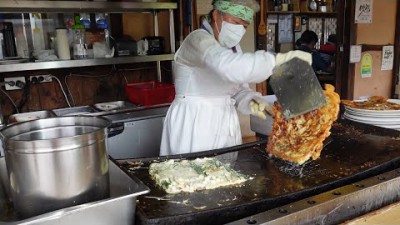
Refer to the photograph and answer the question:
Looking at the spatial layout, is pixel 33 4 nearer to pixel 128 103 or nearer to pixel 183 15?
pixel 128 103

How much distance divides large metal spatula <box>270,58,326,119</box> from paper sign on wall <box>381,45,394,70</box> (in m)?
3.79

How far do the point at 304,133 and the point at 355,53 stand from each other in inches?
122

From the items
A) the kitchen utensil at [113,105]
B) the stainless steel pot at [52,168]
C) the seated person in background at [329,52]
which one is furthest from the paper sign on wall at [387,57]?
the stainless steel pot at [52,168]

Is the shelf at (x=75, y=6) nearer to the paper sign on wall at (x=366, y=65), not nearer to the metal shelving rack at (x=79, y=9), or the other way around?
the metal shelving rack at (x=79, y=9)

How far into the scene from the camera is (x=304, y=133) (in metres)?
1.73

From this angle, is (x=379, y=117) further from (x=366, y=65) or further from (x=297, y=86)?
(x=366, y=65)

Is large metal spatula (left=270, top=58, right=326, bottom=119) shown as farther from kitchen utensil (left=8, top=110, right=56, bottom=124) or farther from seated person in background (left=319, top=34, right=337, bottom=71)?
seated person in background (left=319, top=34, right=337, bottom=71)

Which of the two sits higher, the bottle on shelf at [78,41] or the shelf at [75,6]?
the shelf at [75,6]

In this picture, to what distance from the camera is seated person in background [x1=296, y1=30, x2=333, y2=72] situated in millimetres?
6358

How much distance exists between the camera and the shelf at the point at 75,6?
2.89 m

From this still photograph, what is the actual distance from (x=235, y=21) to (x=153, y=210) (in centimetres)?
118

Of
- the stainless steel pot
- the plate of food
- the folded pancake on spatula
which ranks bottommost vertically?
the plate of food

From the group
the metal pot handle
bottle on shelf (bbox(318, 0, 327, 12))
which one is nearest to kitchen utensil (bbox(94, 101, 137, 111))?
the metal pot handle

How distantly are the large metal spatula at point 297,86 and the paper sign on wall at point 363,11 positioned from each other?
10.8ft
